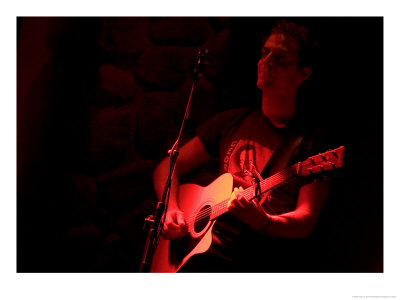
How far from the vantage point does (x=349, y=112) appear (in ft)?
5.67

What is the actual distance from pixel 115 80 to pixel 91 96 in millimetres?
140

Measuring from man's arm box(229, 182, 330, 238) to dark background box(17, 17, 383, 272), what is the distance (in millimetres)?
183

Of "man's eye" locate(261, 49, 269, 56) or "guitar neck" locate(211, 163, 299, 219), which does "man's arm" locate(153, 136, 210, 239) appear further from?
"man's eye" locate(261, 49, 269, 56)

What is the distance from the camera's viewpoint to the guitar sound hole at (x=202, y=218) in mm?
1661

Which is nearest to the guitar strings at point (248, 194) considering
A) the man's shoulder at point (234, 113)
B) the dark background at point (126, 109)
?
the dark background at point (126, 109)

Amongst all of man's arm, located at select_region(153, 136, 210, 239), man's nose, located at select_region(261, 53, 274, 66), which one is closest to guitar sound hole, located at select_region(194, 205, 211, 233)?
man's arm, located at select_region(153, 136, 210, 239)

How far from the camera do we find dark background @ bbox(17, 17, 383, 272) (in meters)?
1.75

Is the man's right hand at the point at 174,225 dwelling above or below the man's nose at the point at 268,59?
below

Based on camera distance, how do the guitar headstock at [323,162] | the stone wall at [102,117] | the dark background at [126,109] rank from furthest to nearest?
the stone wall at [102,117] < the dark background at [126,109] < the guitar headstock at [323,162]

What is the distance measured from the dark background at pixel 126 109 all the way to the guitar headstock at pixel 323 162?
0.75 feet

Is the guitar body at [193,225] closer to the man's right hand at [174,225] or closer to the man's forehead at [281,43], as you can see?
the man's right hand at [174,225]

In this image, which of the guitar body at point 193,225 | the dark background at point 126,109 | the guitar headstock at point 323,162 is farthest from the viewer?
the dark background at point 126,109
